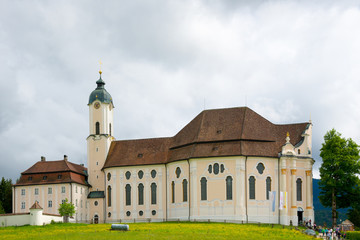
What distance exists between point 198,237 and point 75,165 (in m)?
44.1

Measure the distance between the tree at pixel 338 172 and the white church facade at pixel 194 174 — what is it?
130 inches

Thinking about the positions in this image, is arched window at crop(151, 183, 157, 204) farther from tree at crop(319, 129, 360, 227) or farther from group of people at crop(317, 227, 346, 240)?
group of people at crop(317, 227, 346, 240)

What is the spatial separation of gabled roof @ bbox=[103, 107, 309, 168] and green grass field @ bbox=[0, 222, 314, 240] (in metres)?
15.7

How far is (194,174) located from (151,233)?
2433 cm

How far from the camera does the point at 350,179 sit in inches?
3125

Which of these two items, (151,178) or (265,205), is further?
(151,178)

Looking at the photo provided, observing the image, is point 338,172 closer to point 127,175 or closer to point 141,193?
point 141,193

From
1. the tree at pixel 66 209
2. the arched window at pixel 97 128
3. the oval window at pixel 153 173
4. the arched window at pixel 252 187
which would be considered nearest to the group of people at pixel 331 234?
the arched window at pixel 252 187

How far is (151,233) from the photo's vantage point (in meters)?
59.4

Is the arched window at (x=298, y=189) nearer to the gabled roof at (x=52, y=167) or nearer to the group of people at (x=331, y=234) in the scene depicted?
the group of people at (x=331, y=234)

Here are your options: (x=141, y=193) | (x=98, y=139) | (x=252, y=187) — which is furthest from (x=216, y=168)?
(x=98, y=139)

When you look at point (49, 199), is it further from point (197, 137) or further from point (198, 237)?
point (198, 237)

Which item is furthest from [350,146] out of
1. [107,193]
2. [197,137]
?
[107,193]

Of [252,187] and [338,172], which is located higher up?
[338,172]
